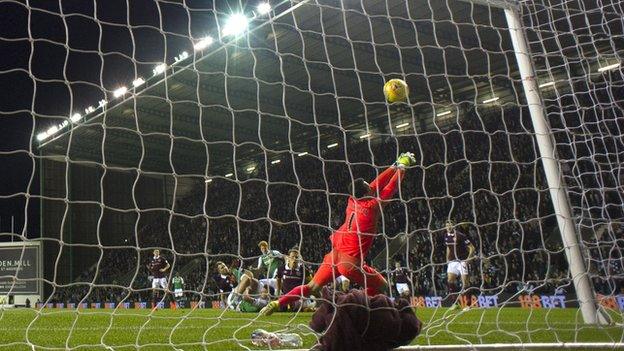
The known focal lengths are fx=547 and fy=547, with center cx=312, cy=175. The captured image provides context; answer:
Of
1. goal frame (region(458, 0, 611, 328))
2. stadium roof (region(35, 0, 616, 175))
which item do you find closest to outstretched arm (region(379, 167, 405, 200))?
goal frame (region(458, 0, 611, 328))

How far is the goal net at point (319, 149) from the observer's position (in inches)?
142

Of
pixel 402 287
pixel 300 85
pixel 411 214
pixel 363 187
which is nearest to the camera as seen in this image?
pixel 363 187

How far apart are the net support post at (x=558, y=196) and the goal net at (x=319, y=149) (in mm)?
21

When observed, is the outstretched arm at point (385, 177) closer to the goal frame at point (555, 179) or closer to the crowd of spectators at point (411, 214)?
the goal frame at point (555, 179)

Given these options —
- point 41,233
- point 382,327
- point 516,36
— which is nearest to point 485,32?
point 516,36

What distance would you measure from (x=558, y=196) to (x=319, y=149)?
2006 mm

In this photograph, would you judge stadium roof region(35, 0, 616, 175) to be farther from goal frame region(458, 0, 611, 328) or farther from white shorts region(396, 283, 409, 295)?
goal frame region(458, 0, 611, 328)

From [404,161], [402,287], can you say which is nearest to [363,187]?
[404,161]

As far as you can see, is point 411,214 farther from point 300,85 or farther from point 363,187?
point 363,187

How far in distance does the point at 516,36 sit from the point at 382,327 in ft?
12.3

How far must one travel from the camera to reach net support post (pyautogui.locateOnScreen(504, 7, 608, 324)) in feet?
13.8

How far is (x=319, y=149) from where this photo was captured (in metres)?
3.68

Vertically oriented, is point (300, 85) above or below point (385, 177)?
above

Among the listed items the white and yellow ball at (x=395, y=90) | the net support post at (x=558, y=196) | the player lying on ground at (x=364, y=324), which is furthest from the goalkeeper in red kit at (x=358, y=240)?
the player lying on ground at (x=364, y=324)
